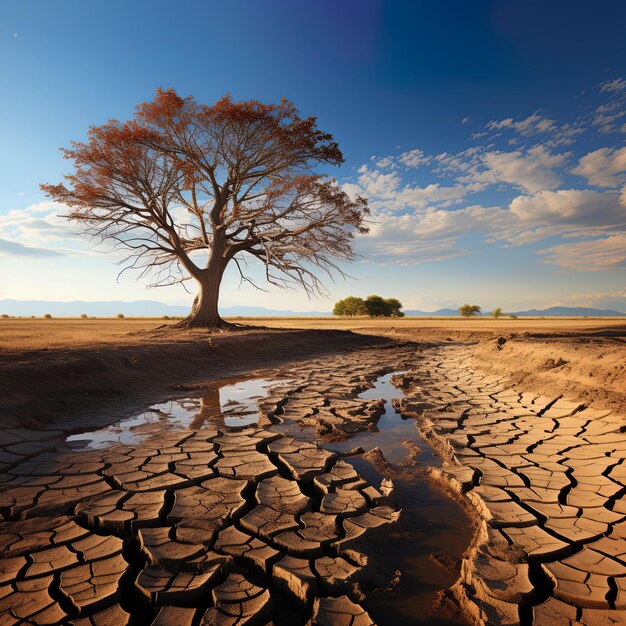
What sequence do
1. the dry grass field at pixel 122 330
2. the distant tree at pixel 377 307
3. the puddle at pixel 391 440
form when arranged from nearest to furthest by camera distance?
the puddle at pixel 391 440 < the dry grass field at pixel 122 330 < the distant tree at pixel 377 307

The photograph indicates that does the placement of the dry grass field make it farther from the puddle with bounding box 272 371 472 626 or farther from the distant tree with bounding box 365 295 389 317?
the distant tree with bounding box 365 295 389 317

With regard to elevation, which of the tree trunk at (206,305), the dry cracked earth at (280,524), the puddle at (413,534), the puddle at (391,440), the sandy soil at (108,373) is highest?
the tree trunk at (206,305)

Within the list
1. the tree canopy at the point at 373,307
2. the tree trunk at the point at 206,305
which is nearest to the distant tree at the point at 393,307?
the tree canopy at the point at 373,307

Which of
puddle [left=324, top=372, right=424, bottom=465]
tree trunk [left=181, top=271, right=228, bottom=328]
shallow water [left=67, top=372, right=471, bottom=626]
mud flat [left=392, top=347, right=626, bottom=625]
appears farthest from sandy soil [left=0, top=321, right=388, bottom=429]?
mud flat [left=392, top=347, right=626, bottom=625]

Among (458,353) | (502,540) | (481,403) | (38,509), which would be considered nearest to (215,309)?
(458,353)

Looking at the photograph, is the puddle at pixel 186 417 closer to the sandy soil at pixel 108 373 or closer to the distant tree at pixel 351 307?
the sandy soil at pixel 108 373

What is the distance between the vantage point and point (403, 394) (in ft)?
22.0

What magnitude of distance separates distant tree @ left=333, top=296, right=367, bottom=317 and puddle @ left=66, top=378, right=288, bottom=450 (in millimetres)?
43111

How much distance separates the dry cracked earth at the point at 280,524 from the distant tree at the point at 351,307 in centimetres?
4499

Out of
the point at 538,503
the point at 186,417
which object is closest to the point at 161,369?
the point at 186,417

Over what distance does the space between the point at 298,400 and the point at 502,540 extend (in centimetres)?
391

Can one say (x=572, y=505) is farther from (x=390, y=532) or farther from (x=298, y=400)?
(x=298, y=400)

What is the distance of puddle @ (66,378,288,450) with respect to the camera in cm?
428

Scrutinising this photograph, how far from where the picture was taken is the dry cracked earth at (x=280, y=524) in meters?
1.80
